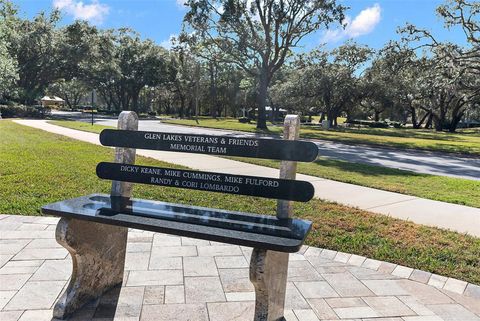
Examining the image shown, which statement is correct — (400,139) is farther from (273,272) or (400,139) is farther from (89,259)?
(89,259)

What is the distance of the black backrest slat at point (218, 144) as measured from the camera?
2.90 meters

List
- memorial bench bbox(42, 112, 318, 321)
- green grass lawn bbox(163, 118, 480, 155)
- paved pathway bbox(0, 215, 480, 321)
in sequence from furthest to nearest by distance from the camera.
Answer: green grass lawn bbox(163, 118, 480, 155) → paved pathway bbox(0, 215, 480, 321) → memorial bench bbox(42, 112, 318, 321)

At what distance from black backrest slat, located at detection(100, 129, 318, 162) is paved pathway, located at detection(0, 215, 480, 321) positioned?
1.19m

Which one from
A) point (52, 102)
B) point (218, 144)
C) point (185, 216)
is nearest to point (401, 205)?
point (218, 144)

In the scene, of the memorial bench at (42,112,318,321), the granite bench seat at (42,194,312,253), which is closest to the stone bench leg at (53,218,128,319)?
the memorial bench at (42,112,318,321)

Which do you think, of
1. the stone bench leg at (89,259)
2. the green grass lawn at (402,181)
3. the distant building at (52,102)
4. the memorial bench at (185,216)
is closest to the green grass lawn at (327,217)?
the memorial bench at (185,216)

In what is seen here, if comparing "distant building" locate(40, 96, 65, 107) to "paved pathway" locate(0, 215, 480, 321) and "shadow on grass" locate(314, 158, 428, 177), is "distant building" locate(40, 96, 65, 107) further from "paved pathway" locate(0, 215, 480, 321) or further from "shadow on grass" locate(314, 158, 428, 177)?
"paved pathway" locate(0, 215, 480, 321)

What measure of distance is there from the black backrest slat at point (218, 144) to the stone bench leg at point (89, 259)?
741 mm

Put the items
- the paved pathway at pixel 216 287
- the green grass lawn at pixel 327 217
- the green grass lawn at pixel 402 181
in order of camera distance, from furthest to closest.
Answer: the green grass lawn at pixel 402 181, the green grass lawn at pixel 327 217, the paved pathway at pixel 216 287

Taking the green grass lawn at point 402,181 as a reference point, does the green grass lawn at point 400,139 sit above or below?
above

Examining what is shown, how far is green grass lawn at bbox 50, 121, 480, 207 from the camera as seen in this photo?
7723mm

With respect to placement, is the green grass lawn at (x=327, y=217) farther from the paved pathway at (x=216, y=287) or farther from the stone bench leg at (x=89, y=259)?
the stone bench leg at (x=89, y=259)

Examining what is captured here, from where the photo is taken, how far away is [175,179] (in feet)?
10.6

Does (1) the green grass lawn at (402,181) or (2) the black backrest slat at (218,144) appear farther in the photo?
(1) the green grass lawn at (402,181)
